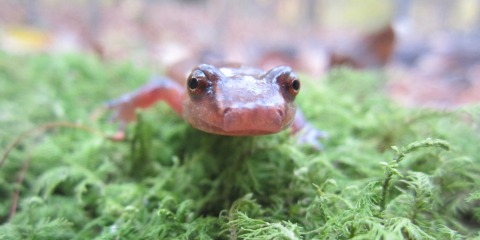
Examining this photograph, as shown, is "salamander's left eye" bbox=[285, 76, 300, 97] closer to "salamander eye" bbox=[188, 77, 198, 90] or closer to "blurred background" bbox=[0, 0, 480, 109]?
"salamander eye" bbox=[188, 77, 198, 90]

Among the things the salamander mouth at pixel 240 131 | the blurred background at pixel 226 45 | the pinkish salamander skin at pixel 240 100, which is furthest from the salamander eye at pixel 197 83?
the blurred background at pixel 226 45

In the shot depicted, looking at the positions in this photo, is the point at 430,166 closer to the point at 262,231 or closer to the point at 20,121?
the point at 262,231

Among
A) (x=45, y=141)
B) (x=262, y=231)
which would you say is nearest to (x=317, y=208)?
(x=262, y=231)

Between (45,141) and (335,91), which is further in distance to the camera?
(335,91)

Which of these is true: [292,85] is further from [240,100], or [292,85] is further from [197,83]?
[197,83]

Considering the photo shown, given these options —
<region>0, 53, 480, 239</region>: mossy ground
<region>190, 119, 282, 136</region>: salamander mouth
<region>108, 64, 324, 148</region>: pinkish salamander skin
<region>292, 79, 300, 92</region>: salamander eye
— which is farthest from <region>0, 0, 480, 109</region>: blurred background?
<region>190, 119, 282, 136</region>: salamander mouth

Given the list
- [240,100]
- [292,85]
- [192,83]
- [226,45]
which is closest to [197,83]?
[192,83]
